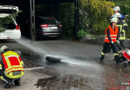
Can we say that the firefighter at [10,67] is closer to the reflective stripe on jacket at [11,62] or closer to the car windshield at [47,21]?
the reflective stripe on jacket at [11,62]

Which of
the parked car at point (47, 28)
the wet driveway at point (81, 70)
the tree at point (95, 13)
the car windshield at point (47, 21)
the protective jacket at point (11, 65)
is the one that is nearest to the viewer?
the protective jacket at point (11, 65)

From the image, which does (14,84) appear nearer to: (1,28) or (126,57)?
(1,28)

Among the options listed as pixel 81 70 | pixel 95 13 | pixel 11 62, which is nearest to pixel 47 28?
pixel 95 13

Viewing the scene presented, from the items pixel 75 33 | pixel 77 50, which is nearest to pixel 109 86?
pixel 77 50

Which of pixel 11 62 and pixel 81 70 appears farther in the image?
pixel 81 70

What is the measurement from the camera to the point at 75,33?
64.0 feet

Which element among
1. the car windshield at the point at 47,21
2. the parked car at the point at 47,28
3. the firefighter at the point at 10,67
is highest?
the firefighter at the point at 10,67

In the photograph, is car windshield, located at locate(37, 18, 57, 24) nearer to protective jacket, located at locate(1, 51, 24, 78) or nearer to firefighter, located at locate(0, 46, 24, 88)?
firefighter, located at locate(0, 46, 24, 88)

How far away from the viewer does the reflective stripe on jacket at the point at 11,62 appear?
759 cm

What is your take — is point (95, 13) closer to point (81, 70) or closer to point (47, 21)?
point (47, 21)

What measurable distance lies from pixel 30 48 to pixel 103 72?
6.57 m

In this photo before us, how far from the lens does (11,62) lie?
766 cm

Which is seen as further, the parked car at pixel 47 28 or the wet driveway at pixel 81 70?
the parked car at pixel 47 28

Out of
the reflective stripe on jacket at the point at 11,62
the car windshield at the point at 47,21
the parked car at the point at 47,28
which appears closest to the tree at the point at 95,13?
the parked car at the point at 47,28
